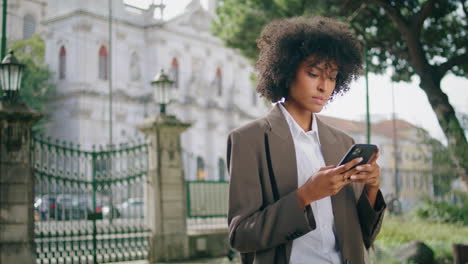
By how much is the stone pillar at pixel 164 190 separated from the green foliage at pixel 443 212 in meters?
8.97

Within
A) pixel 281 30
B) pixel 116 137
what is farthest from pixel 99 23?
pixel 281 30

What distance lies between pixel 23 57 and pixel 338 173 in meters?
35.6

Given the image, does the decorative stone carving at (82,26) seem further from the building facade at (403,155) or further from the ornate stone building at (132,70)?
the building facade at (403,155)

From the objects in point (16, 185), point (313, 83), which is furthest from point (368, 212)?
point (16, 185)

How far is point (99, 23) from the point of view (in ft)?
125

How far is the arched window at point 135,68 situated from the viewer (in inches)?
1635

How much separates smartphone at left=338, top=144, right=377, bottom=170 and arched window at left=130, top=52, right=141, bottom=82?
40226mm

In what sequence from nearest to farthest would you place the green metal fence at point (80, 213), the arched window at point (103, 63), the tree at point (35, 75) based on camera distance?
the green metal fence at point (80, 213), the tree at point (35, 75), the arched window at point (103, 63)

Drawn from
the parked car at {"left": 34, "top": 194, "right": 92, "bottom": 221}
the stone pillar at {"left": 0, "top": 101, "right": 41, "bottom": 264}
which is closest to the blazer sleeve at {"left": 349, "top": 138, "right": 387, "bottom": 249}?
the stone pillar at {"left": 0, "top": 101, "right": 41, "bottom": 264}

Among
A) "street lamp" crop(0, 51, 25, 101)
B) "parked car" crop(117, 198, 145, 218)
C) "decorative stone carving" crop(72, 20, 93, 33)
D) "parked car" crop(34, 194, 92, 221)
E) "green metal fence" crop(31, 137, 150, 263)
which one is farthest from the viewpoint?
"decorative stone carving" crop(72, 20, 93, 33)

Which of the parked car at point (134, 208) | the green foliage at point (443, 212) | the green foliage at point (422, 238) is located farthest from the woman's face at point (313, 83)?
the green foliage at point (443, 212)

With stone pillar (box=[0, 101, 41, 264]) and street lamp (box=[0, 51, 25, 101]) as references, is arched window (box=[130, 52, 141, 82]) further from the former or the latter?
stone pillar (box=[0, 101, 41, 264])

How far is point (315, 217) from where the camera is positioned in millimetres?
2355

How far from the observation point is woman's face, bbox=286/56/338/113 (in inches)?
96.6
